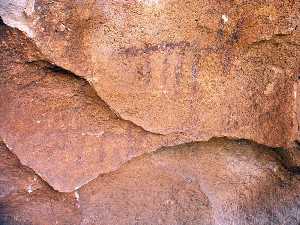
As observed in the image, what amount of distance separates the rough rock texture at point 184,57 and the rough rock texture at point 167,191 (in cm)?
10

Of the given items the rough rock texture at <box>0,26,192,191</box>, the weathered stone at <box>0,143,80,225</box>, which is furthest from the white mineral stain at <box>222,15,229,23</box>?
the weathered stone at <box>0,143,80,225</box>

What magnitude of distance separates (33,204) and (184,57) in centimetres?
57

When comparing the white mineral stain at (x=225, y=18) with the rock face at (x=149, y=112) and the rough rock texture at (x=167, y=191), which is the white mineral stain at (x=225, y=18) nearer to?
the rock face at (x=149, y=112)

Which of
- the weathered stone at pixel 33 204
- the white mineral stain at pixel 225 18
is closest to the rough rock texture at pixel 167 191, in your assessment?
the weathered stone at pixel 33 204

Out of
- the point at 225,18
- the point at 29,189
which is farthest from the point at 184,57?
the point at 29,189

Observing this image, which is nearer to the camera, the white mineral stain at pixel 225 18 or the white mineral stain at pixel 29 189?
the white mineral stain at pixel 225 18

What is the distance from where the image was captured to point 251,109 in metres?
1.08

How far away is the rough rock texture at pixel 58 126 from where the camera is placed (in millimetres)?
1022

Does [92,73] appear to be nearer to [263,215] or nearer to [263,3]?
[263,3]

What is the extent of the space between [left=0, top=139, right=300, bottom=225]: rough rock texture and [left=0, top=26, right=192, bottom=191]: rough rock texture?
7cm

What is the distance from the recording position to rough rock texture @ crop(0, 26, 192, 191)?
1022mm

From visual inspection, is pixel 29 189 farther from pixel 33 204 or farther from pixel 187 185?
pixel 187 185

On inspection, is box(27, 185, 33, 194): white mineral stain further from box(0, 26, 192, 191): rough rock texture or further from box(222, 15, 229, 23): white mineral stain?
box(222, 15, 229, 23): white mineral stain

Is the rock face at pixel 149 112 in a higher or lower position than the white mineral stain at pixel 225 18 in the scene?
lower
